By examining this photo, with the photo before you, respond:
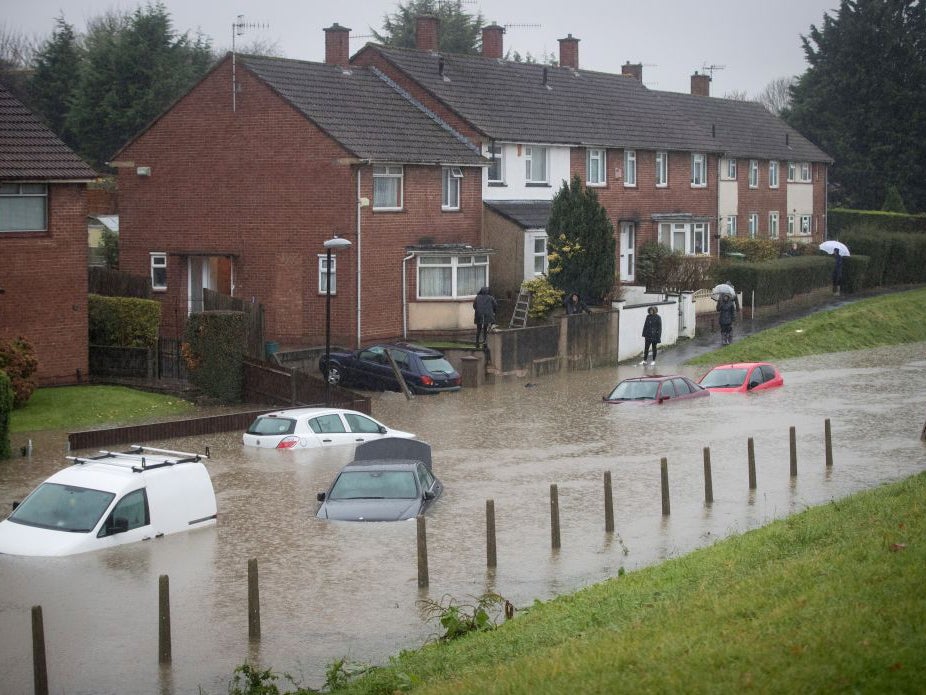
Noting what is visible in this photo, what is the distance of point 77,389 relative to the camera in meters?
34.2

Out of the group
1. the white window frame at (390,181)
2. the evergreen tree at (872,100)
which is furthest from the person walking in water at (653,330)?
the evergreen tree at (872,100)

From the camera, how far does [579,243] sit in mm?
43562

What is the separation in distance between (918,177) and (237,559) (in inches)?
2695

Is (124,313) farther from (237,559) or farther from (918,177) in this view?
(918,177)

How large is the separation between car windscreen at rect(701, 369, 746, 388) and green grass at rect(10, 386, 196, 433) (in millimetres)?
13048

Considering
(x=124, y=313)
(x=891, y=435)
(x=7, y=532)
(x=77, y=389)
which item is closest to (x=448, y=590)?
(x=7, y=532)

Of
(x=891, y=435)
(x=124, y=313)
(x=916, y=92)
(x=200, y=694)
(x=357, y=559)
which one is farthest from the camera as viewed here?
(x=916, y=92)

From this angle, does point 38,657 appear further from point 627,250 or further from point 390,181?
point 627,250

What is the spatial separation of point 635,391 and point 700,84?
43.0 m

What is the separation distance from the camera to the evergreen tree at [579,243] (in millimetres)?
43531

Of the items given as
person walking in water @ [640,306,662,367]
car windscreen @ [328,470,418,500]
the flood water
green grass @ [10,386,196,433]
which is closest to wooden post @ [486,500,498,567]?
the flood water

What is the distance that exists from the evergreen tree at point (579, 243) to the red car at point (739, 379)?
8.09 meters

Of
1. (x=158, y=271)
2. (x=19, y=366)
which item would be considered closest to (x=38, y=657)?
(x=19, y=366)

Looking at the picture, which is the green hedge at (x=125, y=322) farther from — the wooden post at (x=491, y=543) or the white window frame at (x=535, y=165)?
the wooden post at (x=491, y=543)
